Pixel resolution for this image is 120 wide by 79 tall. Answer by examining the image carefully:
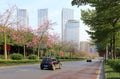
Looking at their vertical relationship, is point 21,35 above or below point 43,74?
above

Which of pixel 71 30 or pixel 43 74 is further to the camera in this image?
pixel 71 30

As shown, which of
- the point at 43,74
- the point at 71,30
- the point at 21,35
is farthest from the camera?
the point at 71,30

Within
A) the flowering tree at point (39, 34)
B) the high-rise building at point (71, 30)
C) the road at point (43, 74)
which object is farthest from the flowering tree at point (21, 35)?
the high-rise building at point (71, 30)

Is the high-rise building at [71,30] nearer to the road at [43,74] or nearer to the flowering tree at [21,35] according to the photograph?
the flowering tree at [21,35]

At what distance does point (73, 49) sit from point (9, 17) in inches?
3375

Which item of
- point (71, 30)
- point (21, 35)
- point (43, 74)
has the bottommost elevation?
point (43, 74)

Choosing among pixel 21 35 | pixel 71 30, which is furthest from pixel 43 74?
pixel 71 30

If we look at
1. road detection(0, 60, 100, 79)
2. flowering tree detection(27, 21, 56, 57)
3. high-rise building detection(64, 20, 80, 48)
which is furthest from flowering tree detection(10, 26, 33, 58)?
high-rise building detection(64, 20, 80, 48)

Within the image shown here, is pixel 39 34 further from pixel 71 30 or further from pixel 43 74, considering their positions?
pixel 71 30

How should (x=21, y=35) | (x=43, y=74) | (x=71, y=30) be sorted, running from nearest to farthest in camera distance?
(x=43, y=74) → (x=21, y=35) → (x=71, y=30)

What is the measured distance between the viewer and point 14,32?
72125 millimetres

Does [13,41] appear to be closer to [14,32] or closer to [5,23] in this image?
[14,32]

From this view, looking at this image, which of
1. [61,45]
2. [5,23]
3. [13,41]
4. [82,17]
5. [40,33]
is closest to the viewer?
[82,17]

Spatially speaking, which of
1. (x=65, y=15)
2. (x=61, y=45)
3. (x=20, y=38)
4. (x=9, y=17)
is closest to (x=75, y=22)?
(x=65, y=15)
